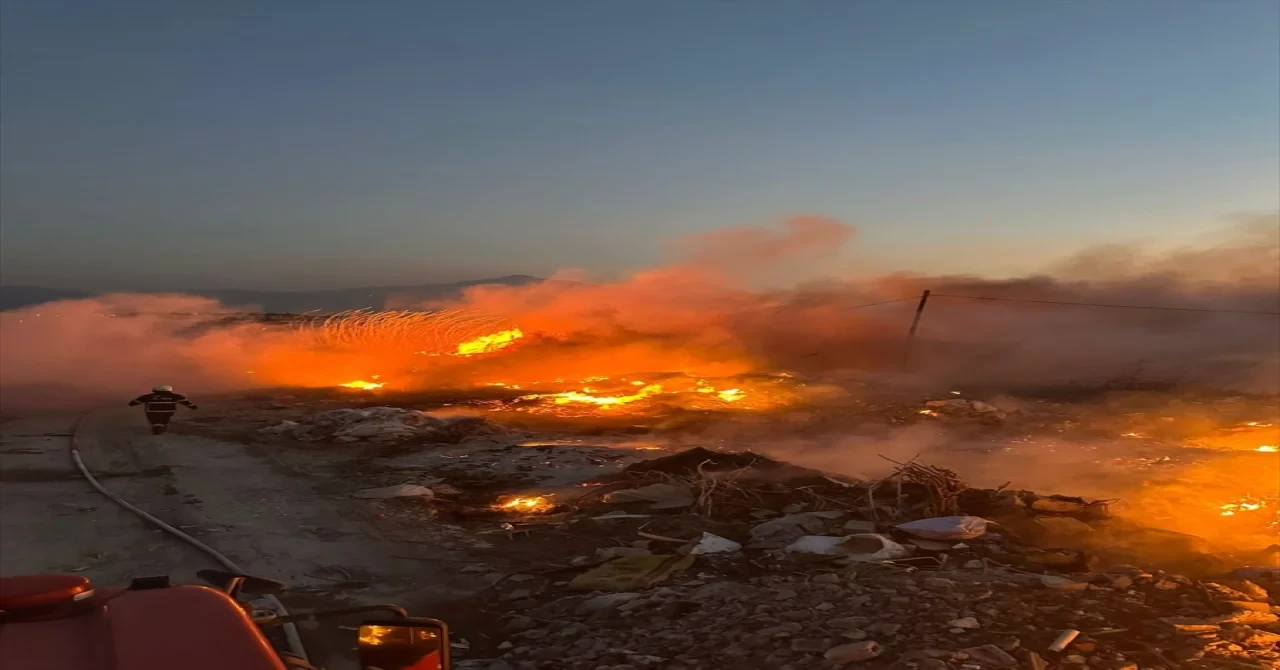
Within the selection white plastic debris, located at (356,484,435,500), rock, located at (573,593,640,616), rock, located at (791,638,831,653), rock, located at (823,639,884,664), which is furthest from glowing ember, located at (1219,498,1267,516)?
white plastic debris, located at (356,484,435,500)

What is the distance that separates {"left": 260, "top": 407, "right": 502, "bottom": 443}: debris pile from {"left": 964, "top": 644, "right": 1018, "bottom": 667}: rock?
11.8 metres

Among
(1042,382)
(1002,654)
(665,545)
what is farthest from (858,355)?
(1002,654)

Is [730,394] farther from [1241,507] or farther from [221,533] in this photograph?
[221,533]

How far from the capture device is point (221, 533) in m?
8.70

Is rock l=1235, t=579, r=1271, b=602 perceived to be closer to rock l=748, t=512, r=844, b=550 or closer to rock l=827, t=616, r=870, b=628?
rock l=827, t=616, r=870, b=628

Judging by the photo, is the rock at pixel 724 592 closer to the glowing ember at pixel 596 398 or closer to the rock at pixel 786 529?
the rock at pixel 786 529

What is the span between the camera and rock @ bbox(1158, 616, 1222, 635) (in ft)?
17.4

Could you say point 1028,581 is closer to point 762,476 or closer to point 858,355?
point 762,476

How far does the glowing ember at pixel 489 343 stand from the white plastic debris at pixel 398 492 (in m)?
20.4

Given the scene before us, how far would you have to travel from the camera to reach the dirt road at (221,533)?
7.04m

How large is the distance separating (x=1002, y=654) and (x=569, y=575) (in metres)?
3.77

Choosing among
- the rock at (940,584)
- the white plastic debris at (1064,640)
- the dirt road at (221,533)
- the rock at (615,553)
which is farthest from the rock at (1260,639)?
the dirt road at (221,533)

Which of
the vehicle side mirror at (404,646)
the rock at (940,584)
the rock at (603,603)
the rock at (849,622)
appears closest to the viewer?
the vehicle side mirror at (404,646)

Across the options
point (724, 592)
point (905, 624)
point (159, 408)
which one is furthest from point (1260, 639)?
point (159, 408)
